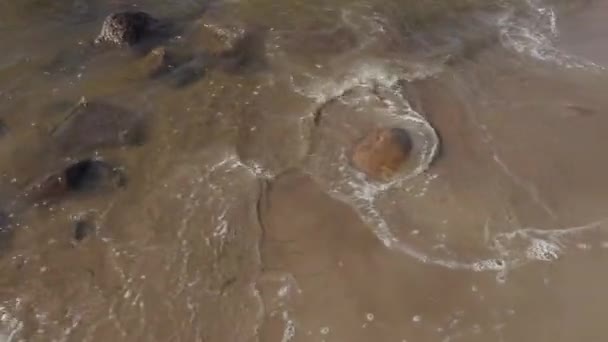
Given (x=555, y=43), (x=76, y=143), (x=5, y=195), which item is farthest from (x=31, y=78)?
(x=555, y=43)

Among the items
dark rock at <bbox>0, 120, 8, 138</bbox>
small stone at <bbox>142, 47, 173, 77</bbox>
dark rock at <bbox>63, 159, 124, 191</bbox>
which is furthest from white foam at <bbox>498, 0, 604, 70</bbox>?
dark rock at <bbox>0, 120, 8, 138</bbox>

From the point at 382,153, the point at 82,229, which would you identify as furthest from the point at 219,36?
the point at 82,229

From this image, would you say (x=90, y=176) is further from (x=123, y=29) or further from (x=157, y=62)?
(x=123, y=29)

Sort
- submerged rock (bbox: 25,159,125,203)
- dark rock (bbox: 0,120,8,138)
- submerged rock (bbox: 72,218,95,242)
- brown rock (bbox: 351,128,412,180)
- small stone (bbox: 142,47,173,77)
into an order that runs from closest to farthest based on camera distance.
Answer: submerged rock (bbox: 72,218,95,242)
submerged rock (bbox: 25,159,125,203)
brown rock (bbox: 351,128,412,180)
dark rock (bbox: 0,120,8,138)
small stone (bbox: 142,47,173,77)

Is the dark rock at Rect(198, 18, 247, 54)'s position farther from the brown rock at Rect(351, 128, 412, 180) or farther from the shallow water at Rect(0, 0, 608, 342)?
the brown rock at Rect(351, 128, 412, 180)

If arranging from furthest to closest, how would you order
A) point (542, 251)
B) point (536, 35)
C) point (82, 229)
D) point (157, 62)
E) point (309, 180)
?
point (536, 35) → point (157, 62) → point (309, 180) → point (82, 229) → point (542, 251)

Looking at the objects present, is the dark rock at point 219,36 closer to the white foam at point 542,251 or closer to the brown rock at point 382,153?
the brown rock at point 382,153
